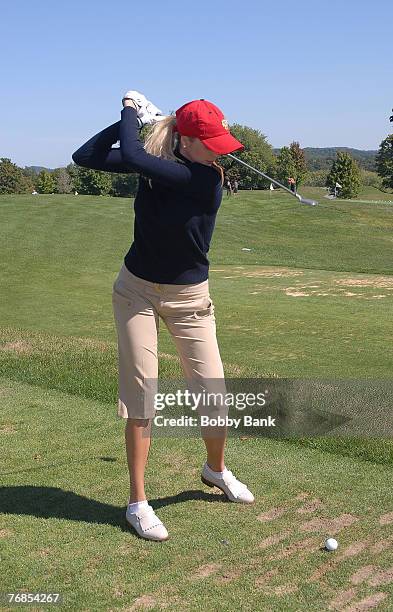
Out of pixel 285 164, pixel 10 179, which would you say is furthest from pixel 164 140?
pixel 10 179

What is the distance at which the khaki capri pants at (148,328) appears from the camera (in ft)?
12.0

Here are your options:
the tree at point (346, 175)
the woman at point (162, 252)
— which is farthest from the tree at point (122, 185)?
the woman at point (162, 252)

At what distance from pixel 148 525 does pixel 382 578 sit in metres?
1.11

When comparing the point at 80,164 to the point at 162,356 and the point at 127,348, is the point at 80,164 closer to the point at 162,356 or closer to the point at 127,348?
the point at 127,348

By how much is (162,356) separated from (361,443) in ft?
10.7

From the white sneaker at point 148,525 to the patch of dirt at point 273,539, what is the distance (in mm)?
465

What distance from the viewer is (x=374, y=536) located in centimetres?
337

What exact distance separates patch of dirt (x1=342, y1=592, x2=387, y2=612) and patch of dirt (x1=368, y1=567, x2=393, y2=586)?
0.28ft

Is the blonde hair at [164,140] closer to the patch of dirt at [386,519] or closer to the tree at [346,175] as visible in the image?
the patch of dirt at [386,519]

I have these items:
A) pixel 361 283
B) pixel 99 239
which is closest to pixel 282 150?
pixel 99 239

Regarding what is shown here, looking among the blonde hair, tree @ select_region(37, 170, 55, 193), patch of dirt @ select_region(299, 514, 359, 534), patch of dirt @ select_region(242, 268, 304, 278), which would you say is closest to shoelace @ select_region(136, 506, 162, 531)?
patch of dirt @ select_region(299, 514, 359, 534)

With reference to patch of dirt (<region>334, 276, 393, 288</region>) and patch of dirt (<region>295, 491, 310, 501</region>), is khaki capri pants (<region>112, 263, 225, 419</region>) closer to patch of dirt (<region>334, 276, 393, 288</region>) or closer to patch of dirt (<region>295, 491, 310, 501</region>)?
patch of dirt (<region>295, 491, 310, 501</region>)

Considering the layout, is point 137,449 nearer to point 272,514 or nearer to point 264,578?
point 272,514

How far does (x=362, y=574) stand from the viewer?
3033 millimetres
